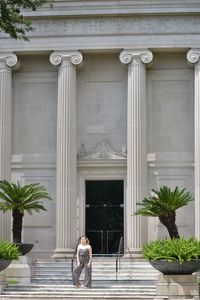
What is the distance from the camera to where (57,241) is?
111 ft

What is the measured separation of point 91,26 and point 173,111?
17.8 ft

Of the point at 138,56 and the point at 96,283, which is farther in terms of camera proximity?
the point at 138,56

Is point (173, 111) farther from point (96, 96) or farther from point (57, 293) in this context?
point (57, 293)

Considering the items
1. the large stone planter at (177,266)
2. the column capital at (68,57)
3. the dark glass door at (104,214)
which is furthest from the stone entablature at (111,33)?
the large stone planter at (177,266)

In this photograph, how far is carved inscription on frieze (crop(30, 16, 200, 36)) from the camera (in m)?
34.9

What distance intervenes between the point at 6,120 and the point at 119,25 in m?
6.73

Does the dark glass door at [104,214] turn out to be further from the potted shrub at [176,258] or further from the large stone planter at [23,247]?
the potted shrub at [176,258]

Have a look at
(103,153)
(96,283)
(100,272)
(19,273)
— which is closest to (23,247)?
(19,273)

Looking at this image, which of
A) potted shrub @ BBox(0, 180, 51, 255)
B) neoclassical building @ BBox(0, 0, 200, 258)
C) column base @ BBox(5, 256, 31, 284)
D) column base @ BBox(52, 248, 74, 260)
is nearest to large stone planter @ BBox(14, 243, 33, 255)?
potted shrub @ BBox(0, 180, 51, 255)

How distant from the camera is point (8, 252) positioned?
2589cm

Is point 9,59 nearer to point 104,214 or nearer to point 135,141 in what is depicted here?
point 135,141

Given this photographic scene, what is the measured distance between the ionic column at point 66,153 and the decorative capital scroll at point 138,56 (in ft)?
6.63

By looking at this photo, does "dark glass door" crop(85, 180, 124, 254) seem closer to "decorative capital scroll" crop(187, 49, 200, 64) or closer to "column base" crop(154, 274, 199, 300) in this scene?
"decorative capital scroll" crop(187, 49, 200, 64)

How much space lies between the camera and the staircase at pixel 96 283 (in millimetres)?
25172
